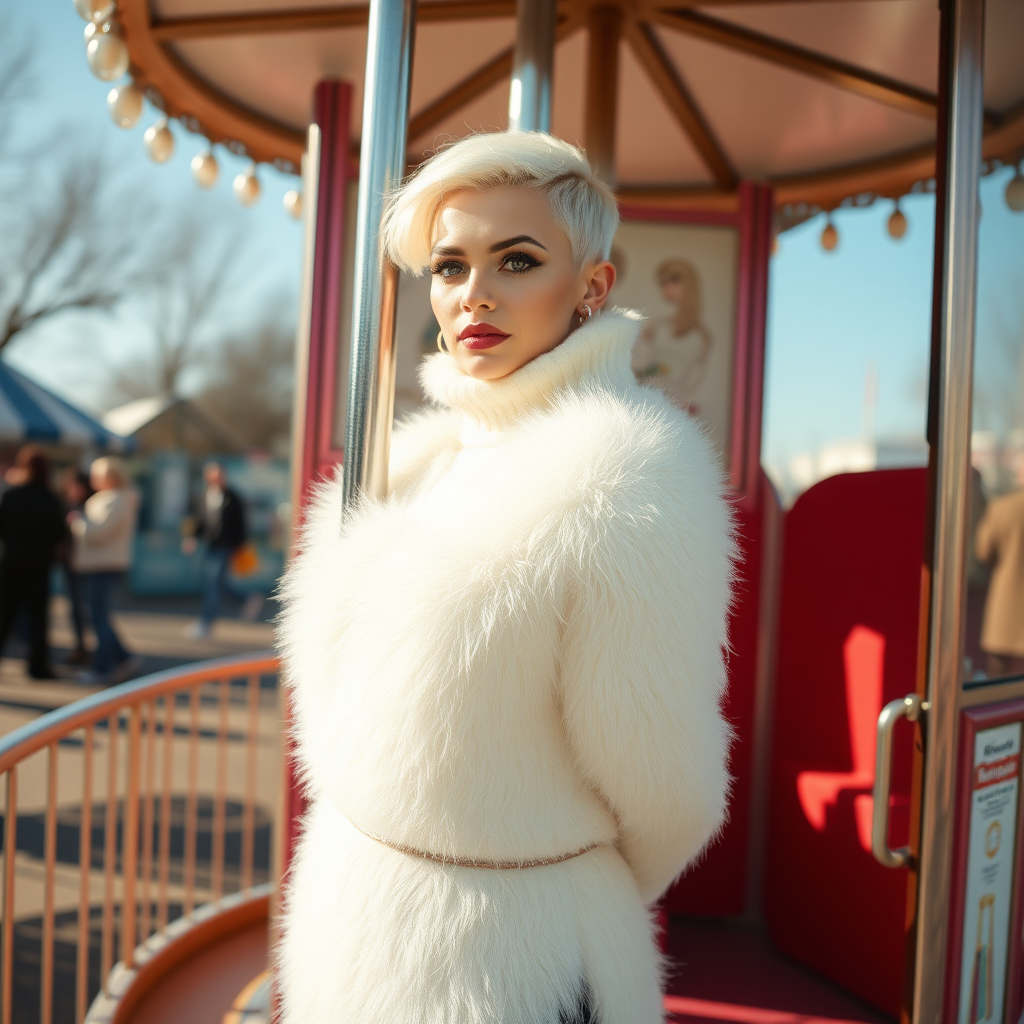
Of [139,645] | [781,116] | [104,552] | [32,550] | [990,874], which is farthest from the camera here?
[139,645]

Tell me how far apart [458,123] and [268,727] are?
14.3ft

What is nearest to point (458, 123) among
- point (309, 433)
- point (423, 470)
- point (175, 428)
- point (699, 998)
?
point (309, 433)

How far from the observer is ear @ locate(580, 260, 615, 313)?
1387 mm

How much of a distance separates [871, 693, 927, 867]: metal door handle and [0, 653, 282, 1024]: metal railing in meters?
1.58

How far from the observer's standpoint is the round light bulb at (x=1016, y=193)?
238 centimetres

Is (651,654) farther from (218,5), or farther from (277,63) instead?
(277,63)

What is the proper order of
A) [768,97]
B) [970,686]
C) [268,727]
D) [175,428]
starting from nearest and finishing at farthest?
1. [970,686]
2. [768,97]
3. [268,727]
4. [175,428]

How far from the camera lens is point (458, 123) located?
146 inches

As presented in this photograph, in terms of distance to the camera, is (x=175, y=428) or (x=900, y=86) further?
(x=175, y=428)

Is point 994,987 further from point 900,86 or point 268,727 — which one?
point 268,727

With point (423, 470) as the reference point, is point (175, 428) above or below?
above

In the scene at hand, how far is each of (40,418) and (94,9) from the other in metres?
9.33

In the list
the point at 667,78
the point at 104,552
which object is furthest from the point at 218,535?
the point at 667,78

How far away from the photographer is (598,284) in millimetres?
1398
